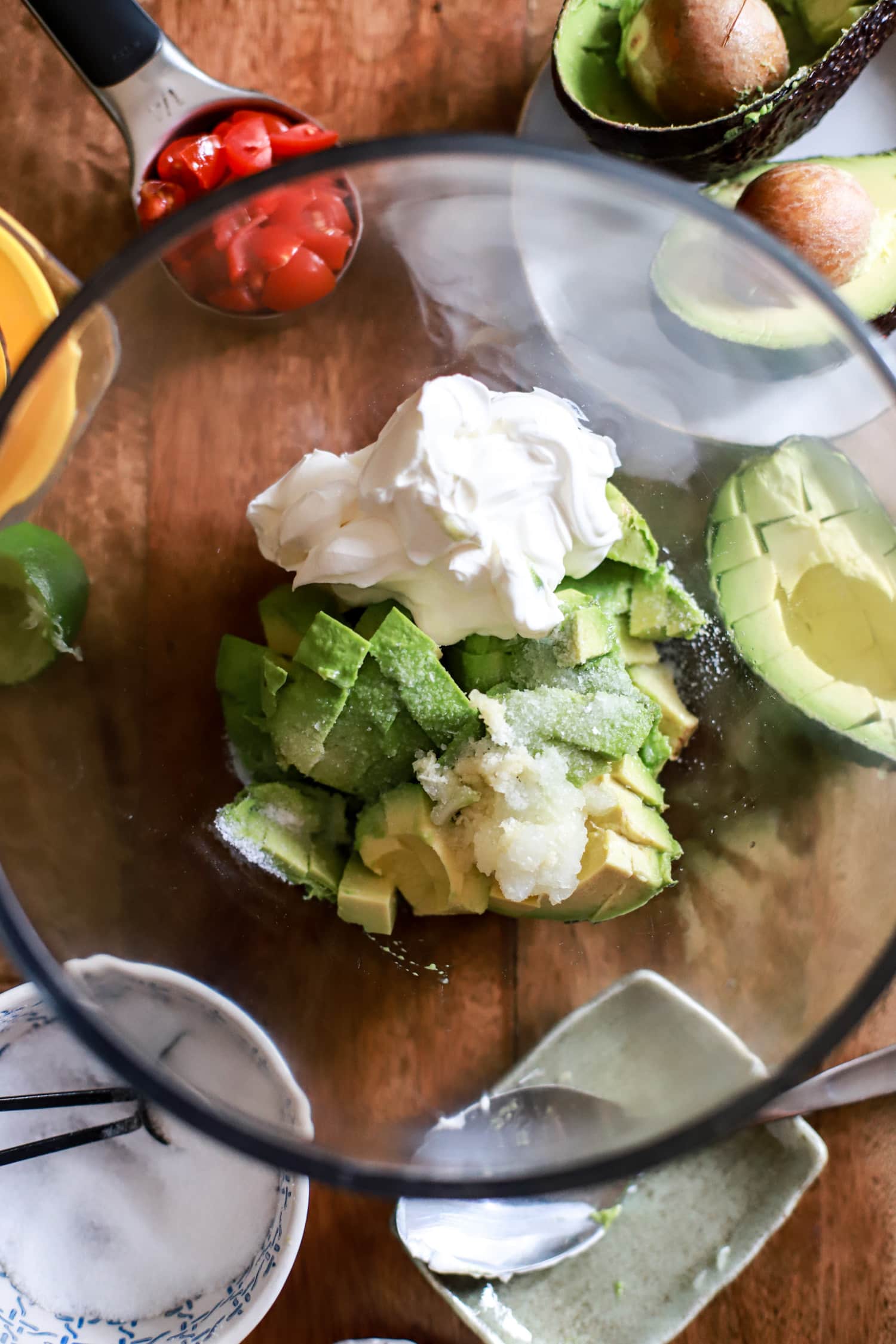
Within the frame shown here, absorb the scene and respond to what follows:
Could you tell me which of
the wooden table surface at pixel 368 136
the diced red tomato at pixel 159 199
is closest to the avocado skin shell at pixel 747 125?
the wooden table surface at pixel 368 136

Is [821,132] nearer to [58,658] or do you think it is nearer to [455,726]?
[455,726]

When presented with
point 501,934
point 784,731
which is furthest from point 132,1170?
point 784,731

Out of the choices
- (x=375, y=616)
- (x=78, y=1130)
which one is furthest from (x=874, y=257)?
(x=78, y=1130)

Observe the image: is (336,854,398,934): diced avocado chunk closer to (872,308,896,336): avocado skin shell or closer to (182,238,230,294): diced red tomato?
(182,238,230,294): diced red tomato

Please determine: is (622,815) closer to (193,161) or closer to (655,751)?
(655,751)

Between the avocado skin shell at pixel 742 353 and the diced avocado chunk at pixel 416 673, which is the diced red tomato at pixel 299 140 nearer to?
the avocado skin shell at pixel 742 353

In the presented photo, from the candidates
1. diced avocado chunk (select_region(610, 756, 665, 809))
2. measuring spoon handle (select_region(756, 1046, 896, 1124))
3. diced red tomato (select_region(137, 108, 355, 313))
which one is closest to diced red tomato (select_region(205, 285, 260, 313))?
diced red tomato (select_region(137, 108, 355, 313))
